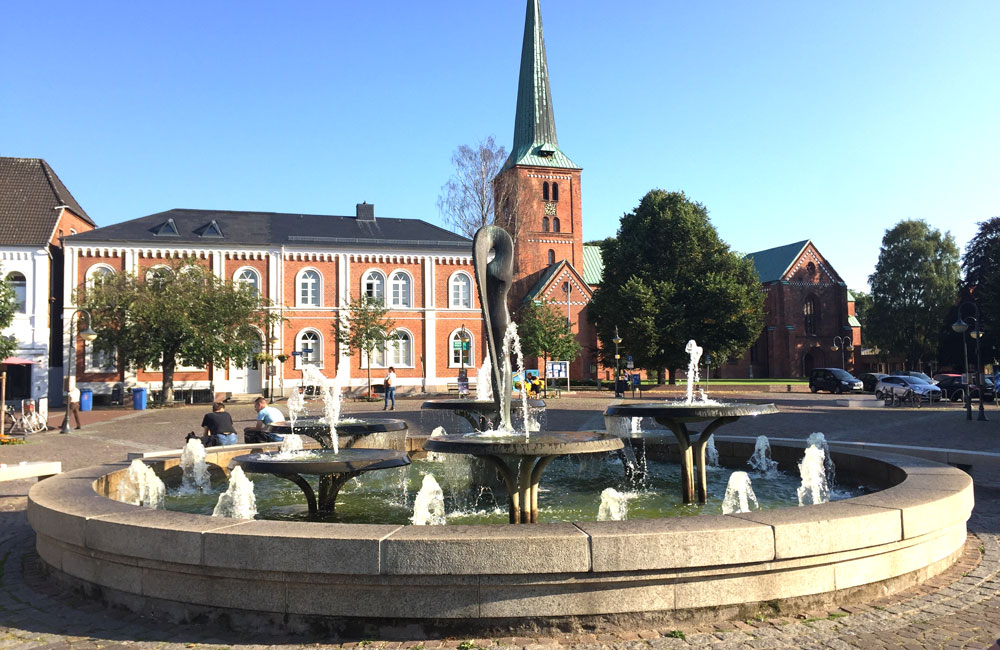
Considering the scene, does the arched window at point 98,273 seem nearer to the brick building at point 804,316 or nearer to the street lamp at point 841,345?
the brick building at point 804,316

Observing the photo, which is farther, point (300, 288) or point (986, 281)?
point (300, 288)

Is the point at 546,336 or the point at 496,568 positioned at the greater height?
the point at 546,336

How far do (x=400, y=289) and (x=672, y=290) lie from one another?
16627mm

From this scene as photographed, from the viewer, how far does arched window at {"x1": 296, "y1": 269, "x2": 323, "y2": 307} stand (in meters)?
42.7

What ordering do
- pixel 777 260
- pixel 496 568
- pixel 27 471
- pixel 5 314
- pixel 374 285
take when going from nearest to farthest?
pixel 496 568 < pixel 27 471 < pixel 5 314 < pixel 374 285 < pixel 777 260

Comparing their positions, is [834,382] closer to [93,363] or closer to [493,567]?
[93,363]

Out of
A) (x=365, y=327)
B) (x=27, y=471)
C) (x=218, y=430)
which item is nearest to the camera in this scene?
(x=27, y=471)

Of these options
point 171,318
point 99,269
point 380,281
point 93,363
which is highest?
point 99,269

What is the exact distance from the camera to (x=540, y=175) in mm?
62344

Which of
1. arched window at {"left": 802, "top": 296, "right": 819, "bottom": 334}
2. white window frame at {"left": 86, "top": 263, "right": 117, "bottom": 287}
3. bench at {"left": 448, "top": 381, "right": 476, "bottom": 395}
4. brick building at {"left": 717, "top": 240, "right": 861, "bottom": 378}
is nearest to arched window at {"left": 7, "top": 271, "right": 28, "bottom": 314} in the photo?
white window frame at {"left": 86, "top": 263, "right": 117, "bottom": 287}

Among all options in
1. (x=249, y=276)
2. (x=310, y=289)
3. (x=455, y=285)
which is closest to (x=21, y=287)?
(x=249, y=276)

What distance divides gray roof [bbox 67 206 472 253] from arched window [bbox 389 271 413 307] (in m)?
1.80

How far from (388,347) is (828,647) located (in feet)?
130

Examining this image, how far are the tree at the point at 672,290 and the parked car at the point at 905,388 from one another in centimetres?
952
